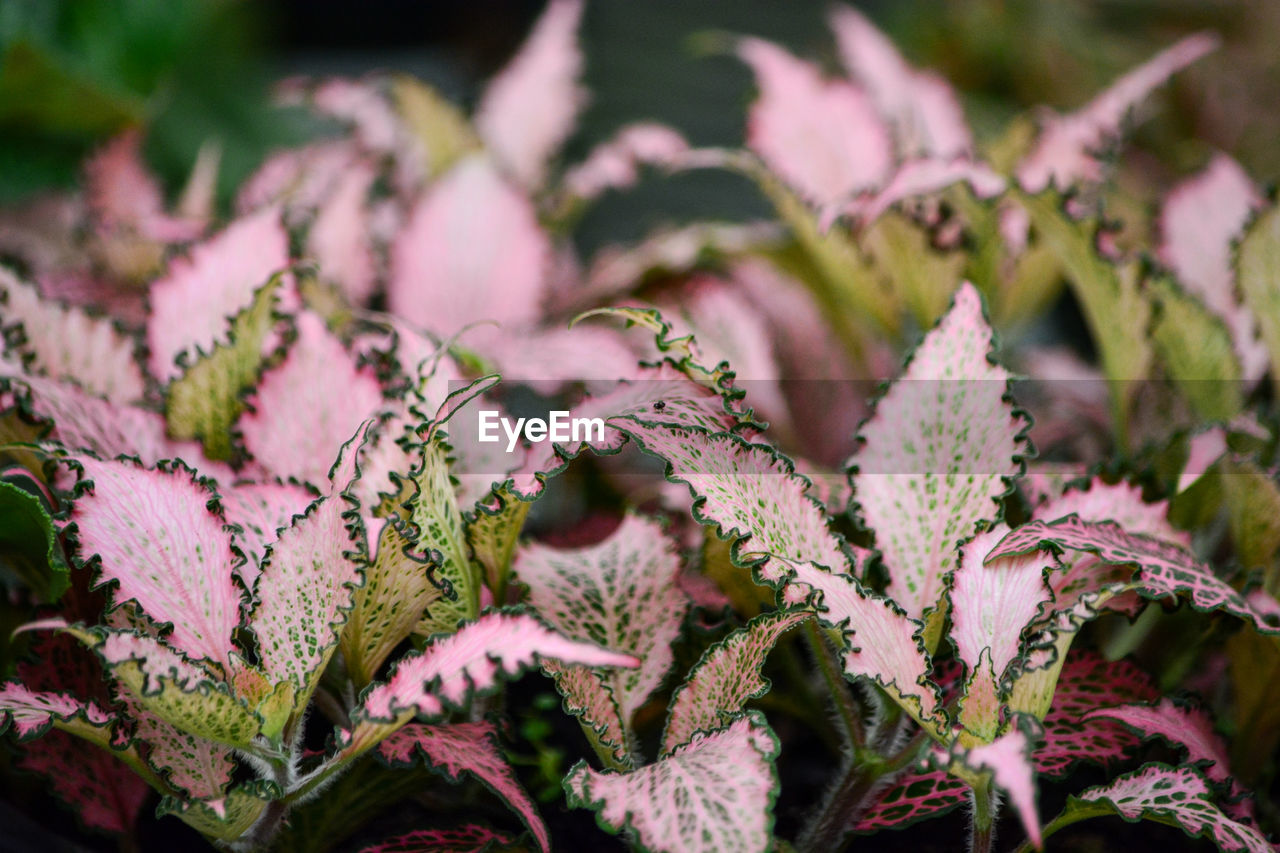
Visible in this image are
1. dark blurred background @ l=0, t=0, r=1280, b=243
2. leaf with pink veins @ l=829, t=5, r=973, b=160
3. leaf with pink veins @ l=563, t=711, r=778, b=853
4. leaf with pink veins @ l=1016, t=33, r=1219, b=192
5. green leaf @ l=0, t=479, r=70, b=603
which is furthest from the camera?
dark blurred background @ l=0, t=0, r=1280, b=243

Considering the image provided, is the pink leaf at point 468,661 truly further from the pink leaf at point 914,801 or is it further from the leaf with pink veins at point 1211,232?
the leaf with pink veins at point 1211,232

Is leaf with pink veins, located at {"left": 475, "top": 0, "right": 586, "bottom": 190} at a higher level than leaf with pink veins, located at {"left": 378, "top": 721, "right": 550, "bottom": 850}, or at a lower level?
higher

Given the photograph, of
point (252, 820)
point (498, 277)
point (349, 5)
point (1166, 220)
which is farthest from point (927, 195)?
point (349, 5)

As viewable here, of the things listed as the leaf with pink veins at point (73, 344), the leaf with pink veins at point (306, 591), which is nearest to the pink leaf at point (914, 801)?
the leaf with pink veins at point (306, 591)

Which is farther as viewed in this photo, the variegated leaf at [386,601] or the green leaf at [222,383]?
the green leaf at [222,383]

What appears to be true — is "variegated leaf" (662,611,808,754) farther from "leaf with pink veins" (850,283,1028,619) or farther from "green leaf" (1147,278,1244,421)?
"green leaf" (1147,278,1244,421)

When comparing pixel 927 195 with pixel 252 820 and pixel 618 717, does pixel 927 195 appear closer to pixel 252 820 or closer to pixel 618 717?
pixel 618 717

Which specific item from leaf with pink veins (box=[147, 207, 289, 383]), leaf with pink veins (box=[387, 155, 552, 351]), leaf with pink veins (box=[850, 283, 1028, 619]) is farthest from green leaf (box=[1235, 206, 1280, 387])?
leaf with pink veins (box=[147, 207, 289, 383])
